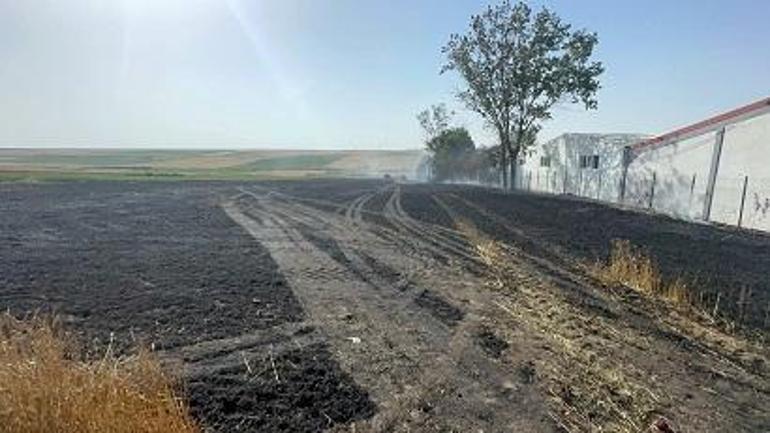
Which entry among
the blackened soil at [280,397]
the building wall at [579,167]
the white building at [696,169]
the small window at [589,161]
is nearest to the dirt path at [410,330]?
the blackened soil at [280,397]

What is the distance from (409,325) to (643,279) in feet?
15.9

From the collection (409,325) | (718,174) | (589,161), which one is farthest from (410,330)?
(589,161)

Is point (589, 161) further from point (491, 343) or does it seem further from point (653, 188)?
point (491, 343)

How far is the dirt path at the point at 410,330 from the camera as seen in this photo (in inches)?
199

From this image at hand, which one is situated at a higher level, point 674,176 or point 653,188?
point 674,176

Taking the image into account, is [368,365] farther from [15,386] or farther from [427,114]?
[427,114]

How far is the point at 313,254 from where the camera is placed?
13000mm

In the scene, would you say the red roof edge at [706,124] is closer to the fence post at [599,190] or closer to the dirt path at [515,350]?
the fence post at [599,190]

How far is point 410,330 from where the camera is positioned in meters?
7.37

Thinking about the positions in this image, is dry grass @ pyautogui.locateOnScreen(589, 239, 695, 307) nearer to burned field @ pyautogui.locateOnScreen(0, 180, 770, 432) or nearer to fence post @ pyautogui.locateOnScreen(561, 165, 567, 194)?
burned field @ pyautogui.locateOnScreen(0, 180, 770, 432)

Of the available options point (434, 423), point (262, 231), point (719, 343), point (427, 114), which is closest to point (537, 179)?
point (427, 114)

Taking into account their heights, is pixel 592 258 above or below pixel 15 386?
below

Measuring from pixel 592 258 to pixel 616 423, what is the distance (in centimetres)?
830

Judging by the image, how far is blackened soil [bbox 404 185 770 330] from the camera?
9.78m
